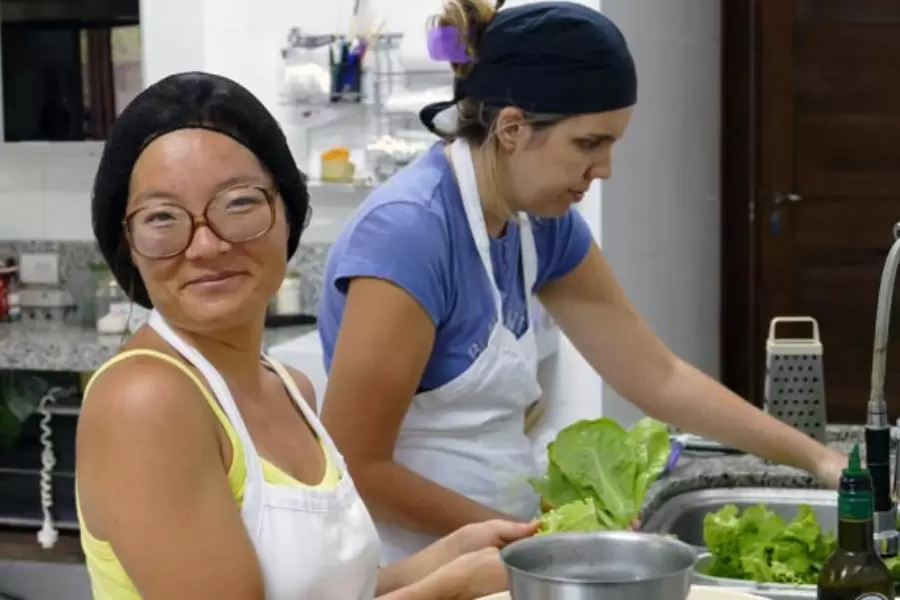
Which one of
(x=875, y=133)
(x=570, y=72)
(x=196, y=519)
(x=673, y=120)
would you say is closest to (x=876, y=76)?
(x=875, y=133)

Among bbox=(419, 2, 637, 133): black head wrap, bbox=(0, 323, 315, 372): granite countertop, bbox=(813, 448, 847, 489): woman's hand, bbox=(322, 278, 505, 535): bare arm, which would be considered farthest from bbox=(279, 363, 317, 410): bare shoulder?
bbox=(0, 323, 315, 372): granite countertop

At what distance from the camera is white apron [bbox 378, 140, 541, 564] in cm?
161

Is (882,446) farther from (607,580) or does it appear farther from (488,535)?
(607,580)

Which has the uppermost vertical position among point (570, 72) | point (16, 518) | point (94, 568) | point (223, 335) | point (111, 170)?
point (570, 72)

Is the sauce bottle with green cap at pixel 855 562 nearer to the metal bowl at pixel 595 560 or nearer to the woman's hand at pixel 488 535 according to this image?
the metal bowl at pixel 595 560

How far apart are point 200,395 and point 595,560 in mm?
342

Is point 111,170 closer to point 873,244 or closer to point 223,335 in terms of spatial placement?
point 223,335

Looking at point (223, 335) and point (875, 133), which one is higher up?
point (875, 133)

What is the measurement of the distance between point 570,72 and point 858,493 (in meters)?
0.68

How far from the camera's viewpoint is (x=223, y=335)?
44.4 inches

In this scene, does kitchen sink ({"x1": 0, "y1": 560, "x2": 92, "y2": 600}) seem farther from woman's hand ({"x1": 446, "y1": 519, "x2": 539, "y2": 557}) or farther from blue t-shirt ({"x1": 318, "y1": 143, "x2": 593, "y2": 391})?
woman's hand ({"x1": 446, "y1": 519, "x2": 539, "y2": 557})

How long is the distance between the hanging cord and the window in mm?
704

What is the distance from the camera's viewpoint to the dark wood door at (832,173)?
4.13 metres

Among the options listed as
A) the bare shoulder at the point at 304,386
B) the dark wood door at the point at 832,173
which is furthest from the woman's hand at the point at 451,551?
the dark wood door at the point at 832,173
